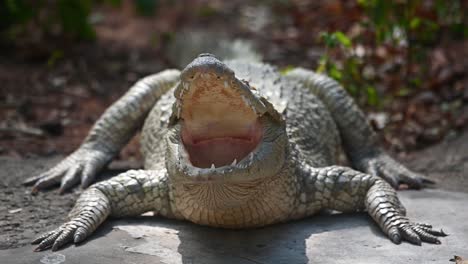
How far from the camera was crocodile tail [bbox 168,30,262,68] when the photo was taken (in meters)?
7.45

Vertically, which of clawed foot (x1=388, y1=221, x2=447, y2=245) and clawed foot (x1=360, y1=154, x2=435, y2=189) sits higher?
clawed foot (x1=360, y1=154, x2=435, y2=189)

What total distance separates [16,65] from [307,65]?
3315 millimetres

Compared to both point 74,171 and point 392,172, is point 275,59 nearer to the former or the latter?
point 392,172

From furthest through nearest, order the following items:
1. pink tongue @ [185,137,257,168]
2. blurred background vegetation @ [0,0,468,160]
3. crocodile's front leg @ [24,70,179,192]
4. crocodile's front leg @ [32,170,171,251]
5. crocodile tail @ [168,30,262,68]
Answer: crocodile tail @ [168,30,262,68], blurred background vegetation @ [0,0,468,160], crocodile's front leg @ [24,70,179,192], crocodile's front leg @ [32,170,171,251], pink tongue @ [185,137,257,168]

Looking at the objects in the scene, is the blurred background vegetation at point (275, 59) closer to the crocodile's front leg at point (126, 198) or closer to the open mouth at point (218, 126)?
the crocodile's front leg at point (126, 198)

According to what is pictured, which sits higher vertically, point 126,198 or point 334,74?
point 334,74

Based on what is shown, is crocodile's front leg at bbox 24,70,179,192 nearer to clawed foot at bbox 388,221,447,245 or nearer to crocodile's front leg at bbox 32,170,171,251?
crocodile's front leg at bbox 32,170,171,251

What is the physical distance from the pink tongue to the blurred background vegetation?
86.0 inches

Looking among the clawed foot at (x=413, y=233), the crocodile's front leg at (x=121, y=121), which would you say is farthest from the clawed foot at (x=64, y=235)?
the clawed foot at (x=413, y=233)

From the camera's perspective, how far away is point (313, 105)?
5.36 metres

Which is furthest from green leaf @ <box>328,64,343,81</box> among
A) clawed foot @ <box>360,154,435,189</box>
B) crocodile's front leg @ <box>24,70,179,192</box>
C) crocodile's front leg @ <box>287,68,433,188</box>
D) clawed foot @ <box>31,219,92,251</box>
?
clawed foot @ <box>31,219,92,251</box>

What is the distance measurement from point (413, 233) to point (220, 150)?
1102mm

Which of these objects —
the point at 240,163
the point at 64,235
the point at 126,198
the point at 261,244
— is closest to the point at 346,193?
the point at 261,244

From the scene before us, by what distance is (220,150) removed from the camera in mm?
3934
